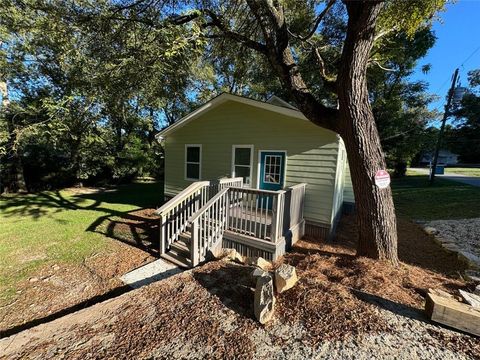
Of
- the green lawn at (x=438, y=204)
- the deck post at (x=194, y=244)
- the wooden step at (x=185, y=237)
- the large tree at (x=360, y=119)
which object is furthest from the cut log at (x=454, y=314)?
the green lawn at (x=438, y=204)

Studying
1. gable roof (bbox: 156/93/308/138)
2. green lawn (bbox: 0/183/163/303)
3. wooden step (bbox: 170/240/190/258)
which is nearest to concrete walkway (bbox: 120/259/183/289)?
wooden step (bbox: 170/240/190/258)

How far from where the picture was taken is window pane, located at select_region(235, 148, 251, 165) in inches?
283

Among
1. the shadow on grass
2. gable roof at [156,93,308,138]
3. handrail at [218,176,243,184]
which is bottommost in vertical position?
the shadow on grass

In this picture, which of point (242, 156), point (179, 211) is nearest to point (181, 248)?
point (179, 211)

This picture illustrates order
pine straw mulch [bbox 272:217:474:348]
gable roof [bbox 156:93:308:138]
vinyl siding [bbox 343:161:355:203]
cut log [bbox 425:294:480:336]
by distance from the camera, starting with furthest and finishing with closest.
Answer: vinyl siding [bbox 343:161:355:203] < gable roof [bbox 156:93:308:138] < pine straw mulch [bbox 272:217:474:348] < cut log [bbox 425:294:480:336]

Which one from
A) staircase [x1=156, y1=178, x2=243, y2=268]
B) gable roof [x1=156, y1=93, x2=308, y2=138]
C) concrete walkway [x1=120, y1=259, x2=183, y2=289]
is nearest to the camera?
concrete walkway [x1=120, y1=259, x2=183, y2=289]

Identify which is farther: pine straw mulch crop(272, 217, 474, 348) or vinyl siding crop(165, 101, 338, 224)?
vinyl siding crop(165, 101, 338, 224)

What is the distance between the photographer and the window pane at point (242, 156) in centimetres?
719

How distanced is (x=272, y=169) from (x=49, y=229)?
21.5 ft

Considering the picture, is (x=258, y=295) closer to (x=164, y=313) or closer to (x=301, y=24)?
(x=164, y=313)

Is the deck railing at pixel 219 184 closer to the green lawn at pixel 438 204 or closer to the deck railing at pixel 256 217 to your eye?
the deck railing at pixel 256 217

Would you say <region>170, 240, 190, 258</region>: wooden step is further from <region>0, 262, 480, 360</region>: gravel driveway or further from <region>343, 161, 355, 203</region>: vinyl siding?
<region>343, 161, 355, 203</region>: vinyl siding

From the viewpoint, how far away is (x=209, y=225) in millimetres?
4855

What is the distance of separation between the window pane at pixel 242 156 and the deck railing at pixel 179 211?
5.75 ft
